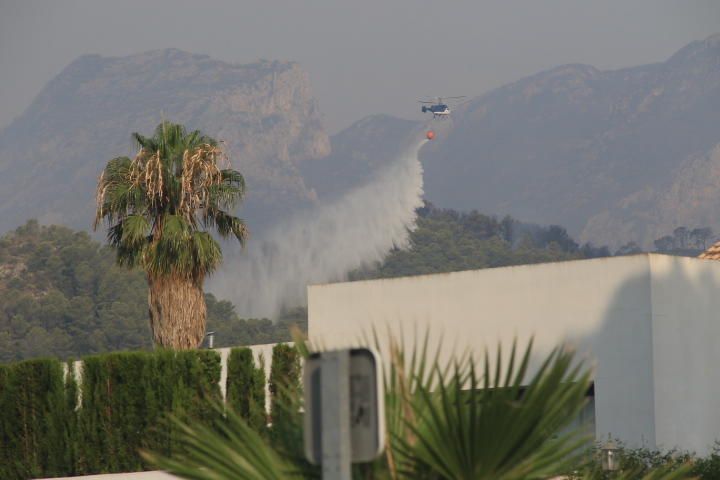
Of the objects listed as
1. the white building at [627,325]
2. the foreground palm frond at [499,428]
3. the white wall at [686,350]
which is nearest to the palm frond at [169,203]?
the white building at [627,325]

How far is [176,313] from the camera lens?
2942cm

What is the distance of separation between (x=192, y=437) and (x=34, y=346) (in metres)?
126

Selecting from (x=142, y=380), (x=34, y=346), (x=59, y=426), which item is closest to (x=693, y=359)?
(x=142, y=380)

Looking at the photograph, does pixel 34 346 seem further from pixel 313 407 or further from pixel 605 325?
pixel 313 407

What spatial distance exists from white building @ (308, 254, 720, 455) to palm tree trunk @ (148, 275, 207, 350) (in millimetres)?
4511

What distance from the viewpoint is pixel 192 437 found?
7168 millimetres

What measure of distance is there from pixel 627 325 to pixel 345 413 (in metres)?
19.2

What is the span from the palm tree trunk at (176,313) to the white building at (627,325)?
451cm

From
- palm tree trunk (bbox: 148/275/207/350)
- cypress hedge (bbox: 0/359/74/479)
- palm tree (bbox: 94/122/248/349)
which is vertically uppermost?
palm tree (bbox: 94/122/248/349)

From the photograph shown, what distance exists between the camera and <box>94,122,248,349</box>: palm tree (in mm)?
29516

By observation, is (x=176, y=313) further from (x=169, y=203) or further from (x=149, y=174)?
(x=149, y=174)

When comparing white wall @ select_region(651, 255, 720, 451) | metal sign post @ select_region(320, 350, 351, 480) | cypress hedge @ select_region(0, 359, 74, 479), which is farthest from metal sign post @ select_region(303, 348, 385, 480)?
cypress hedge @ select_region(0, 359, 74, 479)

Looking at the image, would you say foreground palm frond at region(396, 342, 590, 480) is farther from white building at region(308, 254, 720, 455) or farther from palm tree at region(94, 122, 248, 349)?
palm tree at region(94, 122, 248, 349)

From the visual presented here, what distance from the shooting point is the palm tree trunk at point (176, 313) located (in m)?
29.4
